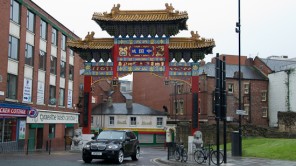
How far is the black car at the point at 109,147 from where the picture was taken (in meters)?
18.2

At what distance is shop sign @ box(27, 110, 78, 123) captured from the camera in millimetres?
36156

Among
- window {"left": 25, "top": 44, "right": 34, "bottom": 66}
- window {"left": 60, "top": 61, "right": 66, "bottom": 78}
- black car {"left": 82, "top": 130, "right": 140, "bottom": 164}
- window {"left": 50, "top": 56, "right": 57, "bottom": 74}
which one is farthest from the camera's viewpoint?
window {"left": 60, "top": 61, "right": 66, "bottom": 78}

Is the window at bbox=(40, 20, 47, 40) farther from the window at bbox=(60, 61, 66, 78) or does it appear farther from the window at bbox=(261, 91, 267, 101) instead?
the window at bbox=(261, 91, 267, 101)

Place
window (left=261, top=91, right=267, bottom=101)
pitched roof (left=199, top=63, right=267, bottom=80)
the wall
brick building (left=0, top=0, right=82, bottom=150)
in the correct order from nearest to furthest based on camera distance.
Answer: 1. brick building (left=0, top=0, right=82, bottom=150)
2. the wall
3. pitched roof (left=199, top=63, right=267, bottom=80)
4. window (left=261, top=91, right=267, bottom=101)

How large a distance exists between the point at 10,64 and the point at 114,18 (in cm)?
981

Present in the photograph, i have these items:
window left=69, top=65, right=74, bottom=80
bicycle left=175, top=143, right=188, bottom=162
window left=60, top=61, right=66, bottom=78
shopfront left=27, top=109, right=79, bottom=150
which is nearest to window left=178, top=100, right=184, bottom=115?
shopfront left=27, top=109, right=79, bottom=150

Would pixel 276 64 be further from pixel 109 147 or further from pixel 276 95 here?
pixel 109 147

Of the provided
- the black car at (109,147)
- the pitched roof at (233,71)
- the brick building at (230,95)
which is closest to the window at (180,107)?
the brick building at (230,95)

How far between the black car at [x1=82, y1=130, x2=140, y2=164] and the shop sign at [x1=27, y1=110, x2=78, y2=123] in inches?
650

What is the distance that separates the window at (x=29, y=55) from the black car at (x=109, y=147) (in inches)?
674

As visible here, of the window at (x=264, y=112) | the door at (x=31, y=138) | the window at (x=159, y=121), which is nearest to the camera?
the door at (x=31, y=138)

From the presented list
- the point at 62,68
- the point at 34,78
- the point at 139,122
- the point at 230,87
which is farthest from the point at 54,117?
the point at 230,87

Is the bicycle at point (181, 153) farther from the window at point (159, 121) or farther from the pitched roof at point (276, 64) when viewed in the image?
the pitched roof at point (276, 64)

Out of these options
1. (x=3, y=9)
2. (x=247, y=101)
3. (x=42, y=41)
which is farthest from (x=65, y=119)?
(x=247, y=101)
